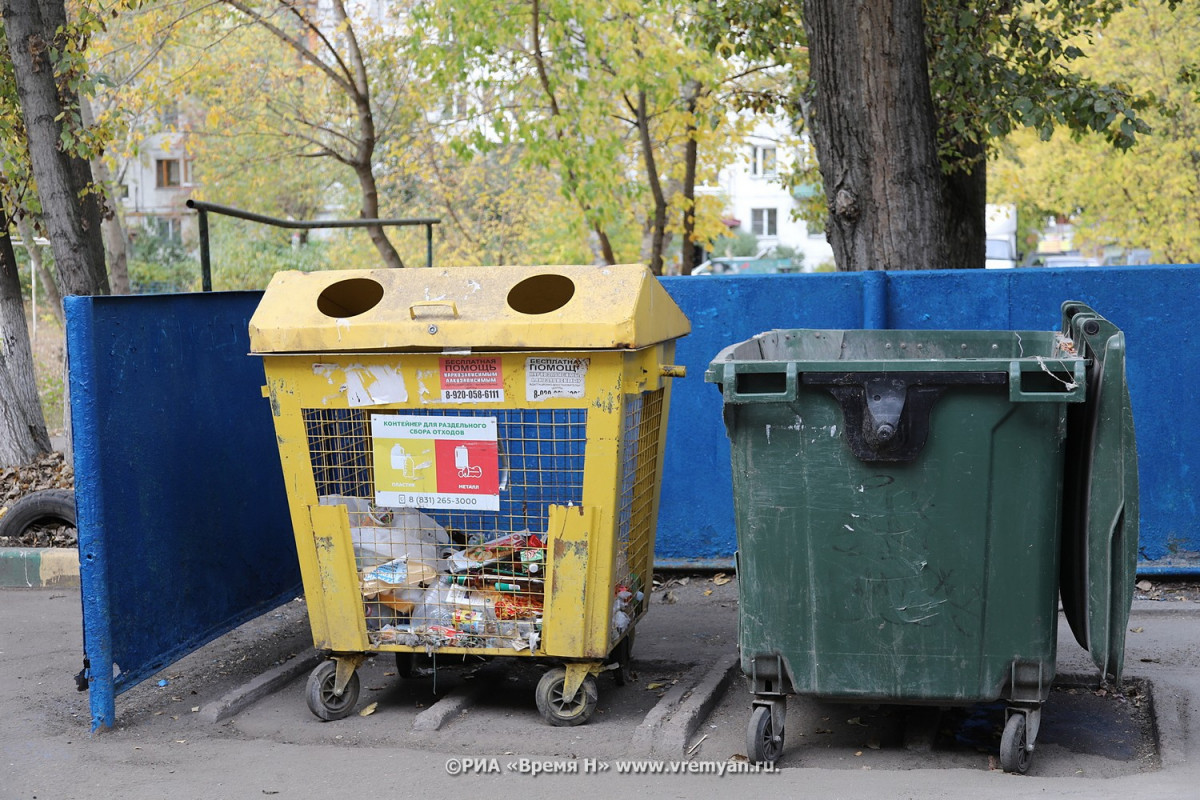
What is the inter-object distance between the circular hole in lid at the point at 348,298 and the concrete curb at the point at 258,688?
144 cm

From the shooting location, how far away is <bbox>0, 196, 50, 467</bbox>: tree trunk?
940 centimetres

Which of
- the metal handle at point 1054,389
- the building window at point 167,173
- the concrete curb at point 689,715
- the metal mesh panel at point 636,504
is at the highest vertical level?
the building window at point 167,173

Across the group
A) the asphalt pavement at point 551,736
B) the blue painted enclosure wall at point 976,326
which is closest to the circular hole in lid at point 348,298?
the asphalt pavement at point 551,736

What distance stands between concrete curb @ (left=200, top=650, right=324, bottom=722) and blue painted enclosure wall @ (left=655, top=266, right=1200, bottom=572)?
211 cm

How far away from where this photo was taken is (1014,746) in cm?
372

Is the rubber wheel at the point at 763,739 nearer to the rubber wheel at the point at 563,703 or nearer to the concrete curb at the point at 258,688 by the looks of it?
the rubber wheel at the point at 563,703

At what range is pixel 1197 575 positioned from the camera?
6.07 meters

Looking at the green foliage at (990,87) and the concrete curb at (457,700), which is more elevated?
the green foliage at (990,87)

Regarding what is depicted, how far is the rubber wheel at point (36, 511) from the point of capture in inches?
284

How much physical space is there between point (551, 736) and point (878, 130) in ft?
14.6

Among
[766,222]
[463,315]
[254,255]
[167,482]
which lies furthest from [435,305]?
[766,222]

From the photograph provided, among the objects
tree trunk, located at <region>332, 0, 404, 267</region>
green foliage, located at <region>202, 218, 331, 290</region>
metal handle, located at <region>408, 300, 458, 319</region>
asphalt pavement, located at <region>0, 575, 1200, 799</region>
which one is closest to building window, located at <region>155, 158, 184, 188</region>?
green foliage, located at <region>202, 218, 331, 290</region>

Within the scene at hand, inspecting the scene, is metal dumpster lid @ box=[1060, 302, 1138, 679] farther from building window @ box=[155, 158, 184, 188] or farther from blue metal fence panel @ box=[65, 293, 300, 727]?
building window @ box=[155, 158, 184, 188]

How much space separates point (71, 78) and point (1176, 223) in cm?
2173
